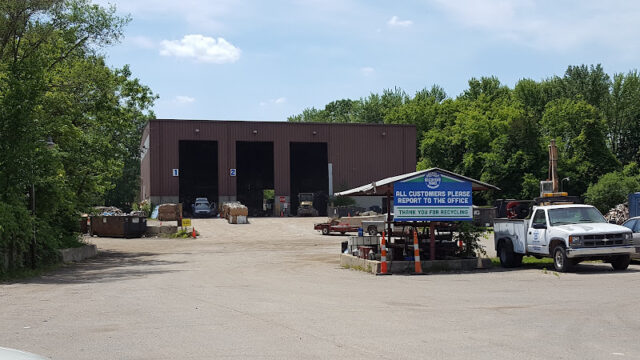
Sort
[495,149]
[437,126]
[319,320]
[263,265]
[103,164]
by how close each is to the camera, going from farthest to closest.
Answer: [437,126] < [495,149] < [103,164] < [263,265] < [319,320]

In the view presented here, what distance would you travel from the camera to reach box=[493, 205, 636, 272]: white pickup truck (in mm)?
18078

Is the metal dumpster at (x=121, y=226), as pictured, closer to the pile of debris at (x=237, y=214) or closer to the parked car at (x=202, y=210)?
the pile of debris at (x=237, y=214)

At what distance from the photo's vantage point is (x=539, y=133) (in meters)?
75.9

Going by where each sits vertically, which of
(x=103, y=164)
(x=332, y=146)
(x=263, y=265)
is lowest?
(x=263, y=265)

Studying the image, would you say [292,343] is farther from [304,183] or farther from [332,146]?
[304,183]

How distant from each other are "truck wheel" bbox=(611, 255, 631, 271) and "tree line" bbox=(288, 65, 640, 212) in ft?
133

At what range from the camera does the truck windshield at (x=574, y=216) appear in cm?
1942

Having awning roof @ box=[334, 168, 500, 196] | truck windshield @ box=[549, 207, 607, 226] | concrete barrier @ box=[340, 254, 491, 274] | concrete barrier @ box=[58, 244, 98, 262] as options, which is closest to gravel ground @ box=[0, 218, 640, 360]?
concrete barrier @ box=[340, 254, 491, 274]

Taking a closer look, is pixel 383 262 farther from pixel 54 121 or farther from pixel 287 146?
pixel 287 146

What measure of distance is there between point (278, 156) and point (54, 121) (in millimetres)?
50494

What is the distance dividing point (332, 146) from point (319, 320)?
216 feet

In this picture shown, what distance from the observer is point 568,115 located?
2936 inches

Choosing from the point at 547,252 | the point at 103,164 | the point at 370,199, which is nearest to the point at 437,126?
the point at 370,199

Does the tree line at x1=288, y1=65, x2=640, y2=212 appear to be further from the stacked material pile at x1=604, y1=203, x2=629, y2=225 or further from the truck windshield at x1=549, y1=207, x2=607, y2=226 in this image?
the truck windshield at x1=549, y1=207, x2=607, y2=226
